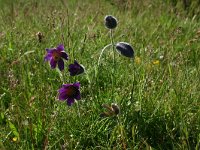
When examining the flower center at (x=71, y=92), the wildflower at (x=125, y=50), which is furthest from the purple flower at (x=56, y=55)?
the wildflower at (x=125, y=50)

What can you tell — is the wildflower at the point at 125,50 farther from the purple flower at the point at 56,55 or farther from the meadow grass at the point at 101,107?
the purple flower at the point at 56,55

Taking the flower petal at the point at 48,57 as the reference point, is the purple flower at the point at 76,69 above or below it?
below

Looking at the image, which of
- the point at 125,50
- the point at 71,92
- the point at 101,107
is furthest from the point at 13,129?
the point at 125,50

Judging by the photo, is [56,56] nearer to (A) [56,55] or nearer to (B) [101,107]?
(A) [56,55]

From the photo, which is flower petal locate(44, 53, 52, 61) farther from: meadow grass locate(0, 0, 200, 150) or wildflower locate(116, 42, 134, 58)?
wildflower locate(116, 42, 134, 58)

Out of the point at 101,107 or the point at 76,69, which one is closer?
the point at 76,69

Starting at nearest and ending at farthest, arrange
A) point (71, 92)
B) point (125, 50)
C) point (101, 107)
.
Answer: point (71, 92)
point (125, 50)
point (101, 107)

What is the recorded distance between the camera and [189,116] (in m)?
1.96

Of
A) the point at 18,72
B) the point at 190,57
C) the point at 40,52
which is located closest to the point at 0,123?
the point at 18,72

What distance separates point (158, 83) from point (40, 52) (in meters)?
0.98

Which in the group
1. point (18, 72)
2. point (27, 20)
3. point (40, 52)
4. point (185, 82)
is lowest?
point (185, 82)

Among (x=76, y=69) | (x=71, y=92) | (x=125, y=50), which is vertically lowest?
(x=71, y=92)

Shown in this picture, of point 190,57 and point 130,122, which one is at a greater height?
point 190,57

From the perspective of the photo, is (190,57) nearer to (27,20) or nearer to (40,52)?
(40,52)
